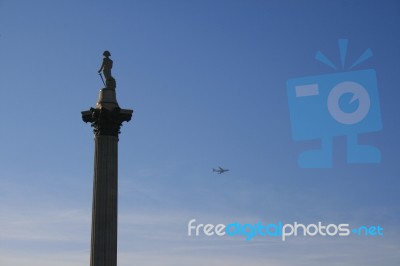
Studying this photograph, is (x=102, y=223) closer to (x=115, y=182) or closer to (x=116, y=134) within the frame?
(x=115, y=182)

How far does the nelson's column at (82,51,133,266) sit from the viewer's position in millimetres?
40406

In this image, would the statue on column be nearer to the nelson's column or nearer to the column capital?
the nelson's column

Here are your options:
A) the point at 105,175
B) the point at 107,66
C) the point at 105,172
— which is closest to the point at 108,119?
the point at 105,172

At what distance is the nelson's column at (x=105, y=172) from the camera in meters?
40.4

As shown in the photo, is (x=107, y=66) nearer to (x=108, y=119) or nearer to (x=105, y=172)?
(x=108, y=119)

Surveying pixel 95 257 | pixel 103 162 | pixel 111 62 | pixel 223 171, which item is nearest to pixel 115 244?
pixel 95 257

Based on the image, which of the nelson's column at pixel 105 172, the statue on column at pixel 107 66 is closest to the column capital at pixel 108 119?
the nelson's column at pixel 105 172

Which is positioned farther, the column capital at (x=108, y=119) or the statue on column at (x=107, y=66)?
the statue on column at (x=107, y=66)

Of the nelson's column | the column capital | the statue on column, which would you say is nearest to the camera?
the nelson's column

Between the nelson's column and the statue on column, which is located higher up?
the statue on column

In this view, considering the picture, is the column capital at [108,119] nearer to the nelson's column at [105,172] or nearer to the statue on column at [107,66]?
the nelson's column at [105,172]

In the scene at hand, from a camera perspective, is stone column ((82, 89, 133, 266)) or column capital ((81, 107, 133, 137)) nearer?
stone column ((82, 89, 133, 266))

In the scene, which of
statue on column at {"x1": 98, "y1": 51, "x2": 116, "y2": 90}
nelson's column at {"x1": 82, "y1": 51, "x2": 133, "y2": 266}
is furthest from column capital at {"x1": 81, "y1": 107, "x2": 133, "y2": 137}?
statue on column at {"x1": 98, "y1": 51, "x2": 116, "y2": 90}

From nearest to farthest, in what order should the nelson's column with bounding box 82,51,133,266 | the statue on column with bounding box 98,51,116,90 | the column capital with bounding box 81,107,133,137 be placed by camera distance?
the nelson's column with bounding box 82,51,133,266 → the column capital with bounding box 81,107,133,137 → the statue on column with bounding box 98,51,116,90
